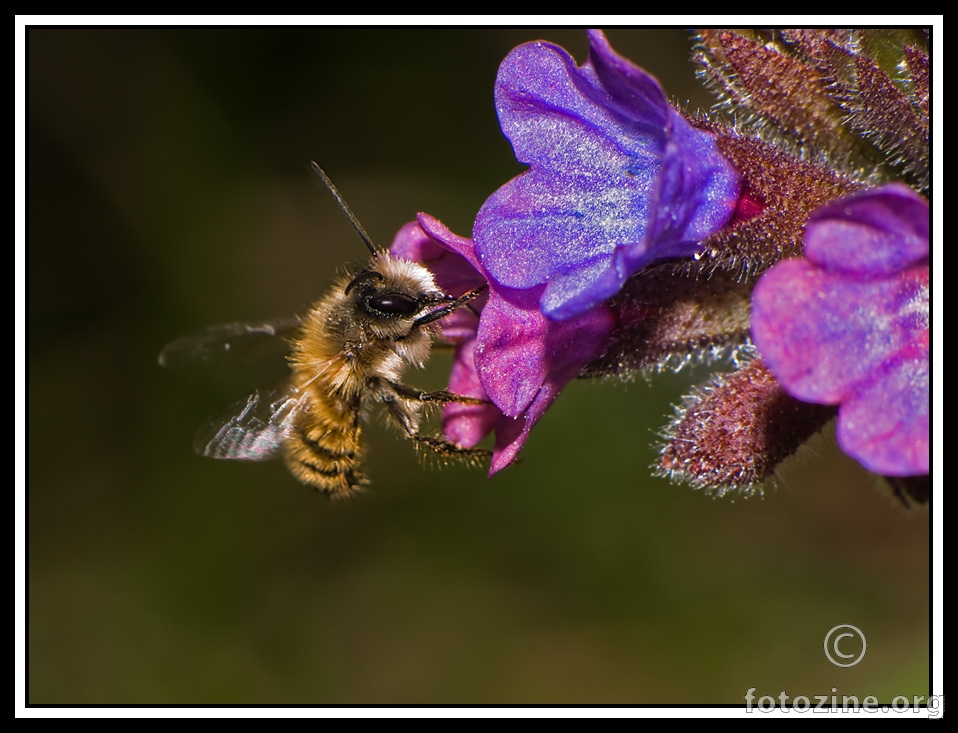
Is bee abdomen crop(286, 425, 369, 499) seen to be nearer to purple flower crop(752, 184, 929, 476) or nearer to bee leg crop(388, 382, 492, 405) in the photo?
bee leg crop(388, 382, 492, 405)

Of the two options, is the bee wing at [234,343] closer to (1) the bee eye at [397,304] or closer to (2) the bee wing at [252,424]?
(2) the bee wing at [252,424]

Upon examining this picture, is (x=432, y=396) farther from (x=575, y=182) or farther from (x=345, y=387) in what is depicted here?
(x=575, y=182)

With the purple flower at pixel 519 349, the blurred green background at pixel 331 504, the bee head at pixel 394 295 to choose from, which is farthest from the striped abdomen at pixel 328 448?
the blurred green background at pixel 331 504

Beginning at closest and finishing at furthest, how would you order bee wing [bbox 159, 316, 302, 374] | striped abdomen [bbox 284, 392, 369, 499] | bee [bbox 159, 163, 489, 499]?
1. bee [bbox 159, 163, 489, 499]
2. striped abdomen [bbox 284, 392, 369, 499]
3. bee wing [bbox 159, 316, 302, 374]

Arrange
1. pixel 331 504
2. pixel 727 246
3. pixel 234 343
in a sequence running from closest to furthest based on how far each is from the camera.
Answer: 1. pixel 727 246
2. pixel 234 343
3. pixel 331 504

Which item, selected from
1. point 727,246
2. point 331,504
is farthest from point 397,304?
point 331,504

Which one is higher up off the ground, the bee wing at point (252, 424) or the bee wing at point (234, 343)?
the bee wing at point (234, 343)

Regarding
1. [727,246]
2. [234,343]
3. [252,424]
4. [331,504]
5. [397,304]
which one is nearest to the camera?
[727,246]

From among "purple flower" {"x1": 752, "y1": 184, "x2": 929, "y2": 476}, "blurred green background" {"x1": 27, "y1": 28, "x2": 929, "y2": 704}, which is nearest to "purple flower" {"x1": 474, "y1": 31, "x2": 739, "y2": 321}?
"purple flower" {"x1": 752, "y1": 184, "x2": 929, "y2": 476}
